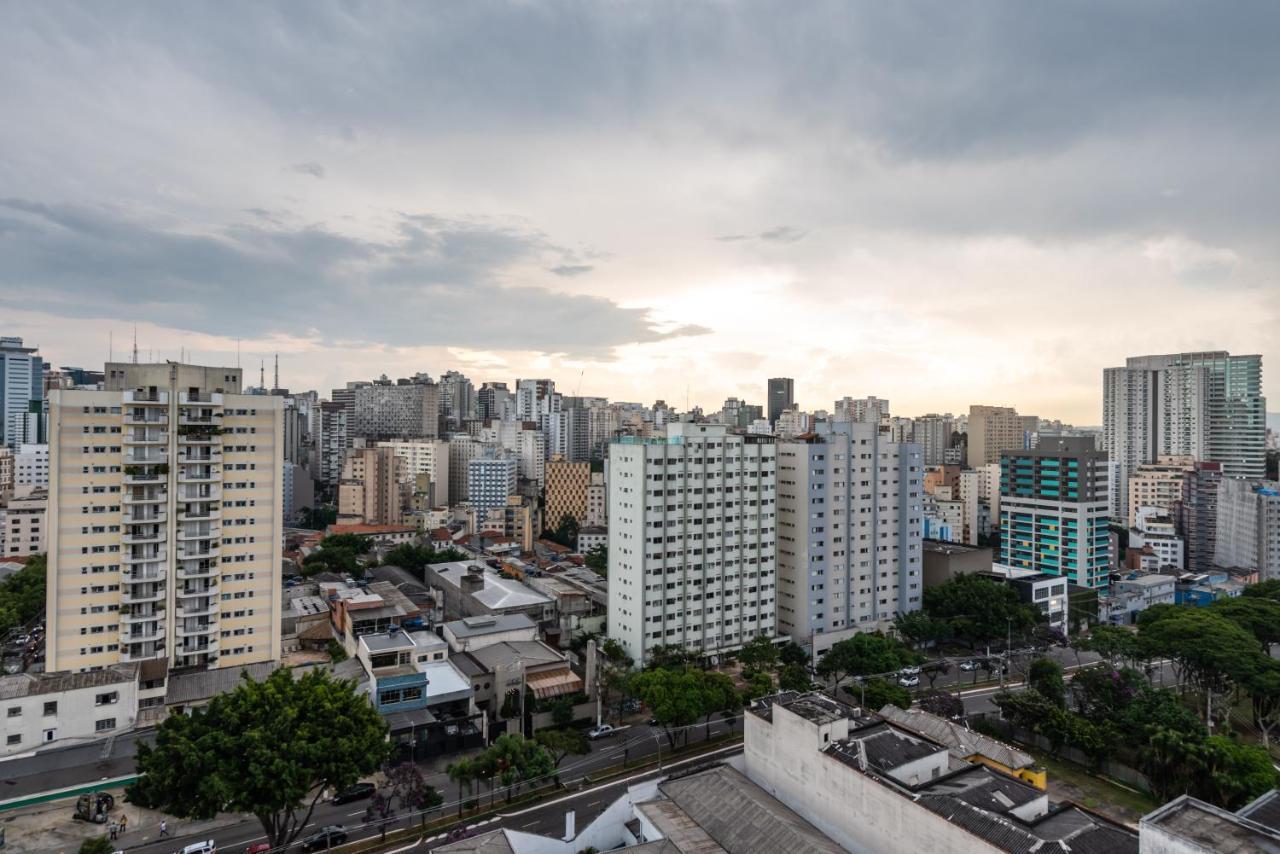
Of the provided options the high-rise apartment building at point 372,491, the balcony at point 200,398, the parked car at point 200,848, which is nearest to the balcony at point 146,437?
the balcony at point 200,398

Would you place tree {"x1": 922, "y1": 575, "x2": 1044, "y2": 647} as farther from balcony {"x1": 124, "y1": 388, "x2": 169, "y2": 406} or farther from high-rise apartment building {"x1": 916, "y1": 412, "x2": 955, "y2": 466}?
high-rise apartment building {"x1": 916, "y1": 412, "x2": 955, "y2": 466}

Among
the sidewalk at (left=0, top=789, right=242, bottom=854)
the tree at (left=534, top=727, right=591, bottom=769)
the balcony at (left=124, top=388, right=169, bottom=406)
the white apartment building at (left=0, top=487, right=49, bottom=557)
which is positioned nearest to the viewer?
the sidewalk at (left=0, top=789, right=242, bottom=854)

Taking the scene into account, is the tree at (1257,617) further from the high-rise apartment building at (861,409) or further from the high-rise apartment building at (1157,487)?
the high-rise apartment building at (861,409)

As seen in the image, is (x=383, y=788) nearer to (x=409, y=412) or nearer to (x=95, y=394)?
(x=95, y=394)

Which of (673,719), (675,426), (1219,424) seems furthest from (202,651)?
(1219,424)

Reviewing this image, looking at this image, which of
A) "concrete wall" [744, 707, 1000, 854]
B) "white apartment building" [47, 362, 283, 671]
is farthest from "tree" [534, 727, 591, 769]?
"white apartment building" [47, 362, 283, 671]

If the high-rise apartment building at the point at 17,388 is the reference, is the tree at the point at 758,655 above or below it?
below

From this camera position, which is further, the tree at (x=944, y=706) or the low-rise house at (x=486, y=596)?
the low-rise house at (x=486, y=596)

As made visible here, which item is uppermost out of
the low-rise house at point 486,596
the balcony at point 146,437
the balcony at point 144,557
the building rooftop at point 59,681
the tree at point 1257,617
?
the balcony at point 146,437
